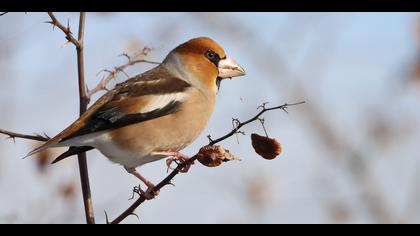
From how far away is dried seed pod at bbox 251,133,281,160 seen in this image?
2.99m

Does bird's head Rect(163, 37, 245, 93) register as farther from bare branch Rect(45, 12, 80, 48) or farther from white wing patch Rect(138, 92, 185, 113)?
bare branch Rect(45, 12, 80, 48)

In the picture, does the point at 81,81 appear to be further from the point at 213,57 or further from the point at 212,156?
the point at 213,57

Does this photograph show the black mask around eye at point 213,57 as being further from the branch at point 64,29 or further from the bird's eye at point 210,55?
the branch at point 64,29

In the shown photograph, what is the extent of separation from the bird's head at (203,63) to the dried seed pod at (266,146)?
184 centimetres

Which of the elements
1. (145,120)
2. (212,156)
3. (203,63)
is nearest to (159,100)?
(145,120)

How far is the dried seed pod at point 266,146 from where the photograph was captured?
9.80 ft

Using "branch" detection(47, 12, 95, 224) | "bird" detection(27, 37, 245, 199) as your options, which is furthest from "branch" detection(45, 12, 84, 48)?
"bird" detection(27, 37, 245, 199)

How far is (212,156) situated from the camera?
2.98m

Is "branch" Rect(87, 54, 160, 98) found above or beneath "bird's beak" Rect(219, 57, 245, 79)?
beneath

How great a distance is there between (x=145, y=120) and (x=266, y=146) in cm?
157

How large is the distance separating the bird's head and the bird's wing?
17 cm

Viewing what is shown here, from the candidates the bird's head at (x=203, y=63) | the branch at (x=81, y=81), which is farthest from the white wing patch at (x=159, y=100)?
the branch at (x=81, y=81)
